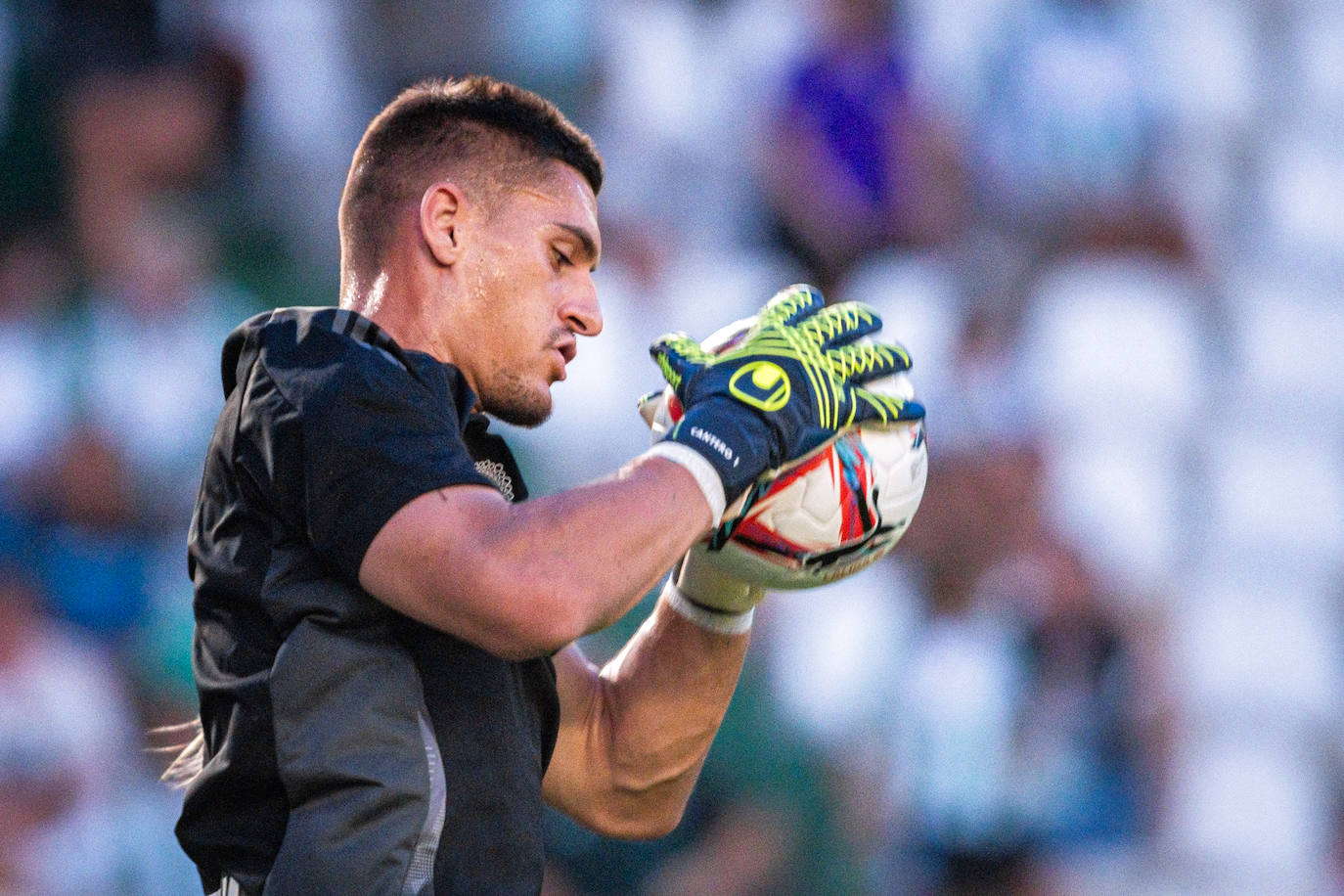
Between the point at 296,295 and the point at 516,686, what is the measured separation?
12.8 feet

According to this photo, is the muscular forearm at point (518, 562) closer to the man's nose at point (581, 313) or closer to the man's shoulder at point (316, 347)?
the man's shoulder at point (316, 347)

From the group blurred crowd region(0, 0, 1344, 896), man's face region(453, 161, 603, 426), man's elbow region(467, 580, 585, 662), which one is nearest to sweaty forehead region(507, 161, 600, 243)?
man's face region(453, 161, 603, 426)

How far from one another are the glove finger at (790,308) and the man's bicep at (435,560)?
647 millimetres

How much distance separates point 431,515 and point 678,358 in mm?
560

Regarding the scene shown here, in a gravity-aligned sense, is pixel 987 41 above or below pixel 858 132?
above

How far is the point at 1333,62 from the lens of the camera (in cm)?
700

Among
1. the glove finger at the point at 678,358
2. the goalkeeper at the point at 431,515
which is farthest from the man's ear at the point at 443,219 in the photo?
the glove finger at the point at 678,358

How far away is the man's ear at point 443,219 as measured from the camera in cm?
262

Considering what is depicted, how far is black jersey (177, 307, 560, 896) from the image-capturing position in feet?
7.05

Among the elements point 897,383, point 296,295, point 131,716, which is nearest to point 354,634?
point 897,383

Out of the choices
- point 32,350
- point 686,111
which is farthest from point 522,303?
point 686,111

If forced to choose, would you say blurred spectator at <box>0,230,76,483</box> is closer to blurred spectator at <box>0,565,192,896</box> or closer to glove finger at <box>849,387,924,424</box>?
blurred spectator at <box>0,565,192,896</box>

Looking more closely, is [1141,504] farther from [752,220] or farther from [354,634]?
[354,634]

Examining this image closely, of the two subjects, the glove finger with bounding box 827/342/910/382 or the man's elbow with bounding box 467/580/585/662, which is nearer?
the man's elbow with bounding box 467/580/585/662
